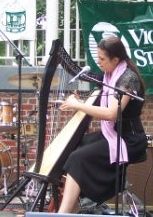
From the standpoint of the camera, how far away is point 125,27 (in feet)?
24.1

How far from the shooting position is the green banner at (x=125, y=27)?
730 centimetres

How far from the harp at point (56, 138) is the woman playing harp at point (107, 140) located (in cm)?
9

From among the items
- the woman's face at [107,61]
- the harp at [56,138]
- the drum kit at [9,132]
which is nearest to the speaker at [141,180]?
the drum kit at [9,132]

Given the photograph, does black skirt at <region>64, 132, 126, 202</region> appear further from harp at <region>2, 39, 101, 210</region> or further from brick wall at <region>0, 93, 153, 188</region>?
brick wall at <region>0, 93, 153, 188</region>

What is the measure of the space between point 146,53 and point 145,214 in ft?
7.02

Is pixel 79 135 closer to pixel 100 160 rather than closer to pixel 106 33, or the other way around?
pixel 100 160

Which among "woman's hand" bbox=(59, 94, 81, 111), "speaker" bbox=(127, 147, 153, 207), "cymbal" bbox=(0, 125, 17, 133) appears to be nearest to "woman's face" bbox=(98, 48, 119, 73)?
"woman's hand" bbox=(59, 94, 81, 111)

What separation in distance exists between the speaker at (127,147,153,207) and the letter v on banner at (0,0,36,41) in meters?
2.06

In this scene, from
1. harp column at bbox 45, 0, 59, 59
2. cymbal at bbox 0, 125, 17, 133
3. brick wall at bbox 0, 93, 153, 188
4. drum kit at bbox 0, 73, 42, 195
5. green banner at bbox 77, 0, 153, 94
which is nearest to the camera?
cymbal at bbox 0, 125, 17, 133

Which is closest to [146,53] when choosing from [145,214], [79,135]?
[145,214]

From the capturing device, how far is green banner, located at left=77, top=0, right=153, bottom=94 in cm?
730

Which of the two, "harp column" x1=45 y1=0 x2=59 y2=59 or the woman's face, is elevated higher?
"harp column" x1=45 y1=0 x2=59 y2=59

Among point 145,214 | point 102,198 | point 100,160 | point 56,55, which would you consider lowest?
point 145,214

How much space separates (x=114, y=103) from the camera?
184 inches
